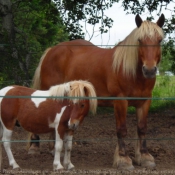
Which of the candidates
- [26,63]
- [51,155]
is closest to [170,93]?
[26,63]

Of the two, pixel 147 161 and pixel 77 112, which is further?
pixel 147 161

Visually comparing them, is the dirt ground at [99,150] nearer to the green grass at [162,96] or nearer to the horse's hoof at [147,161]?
the horse's hoof at [147,161]

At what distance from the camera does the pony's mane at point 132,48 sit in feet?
21.2

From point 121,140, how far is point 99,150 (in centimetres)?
124

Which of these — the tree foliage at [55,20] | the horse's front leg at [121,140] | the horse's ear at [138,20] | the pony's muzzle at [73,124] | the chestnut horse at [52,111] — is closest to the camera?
the pony's muzzle at [73,124]

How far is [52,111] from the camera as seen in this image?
6.11 metres

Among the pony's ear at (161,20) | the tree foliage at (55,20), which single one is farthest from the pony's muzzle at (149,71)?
the tree foliage at (55,20)

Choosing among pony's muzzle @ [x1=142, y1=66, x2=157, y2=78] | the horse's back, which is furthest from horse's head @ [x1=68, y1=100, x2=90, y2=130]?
the horse's back

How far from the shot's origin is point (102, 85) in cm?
728

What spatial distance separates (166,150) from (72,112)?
2493mm

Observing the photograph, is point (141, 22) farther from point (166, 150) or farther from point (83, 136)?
point (83, 136)

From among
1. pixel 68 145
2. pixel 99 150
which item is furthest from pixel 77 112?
pixel 99 150

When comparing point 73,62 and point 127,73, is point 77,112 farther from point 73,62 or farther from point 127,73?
point 73,62

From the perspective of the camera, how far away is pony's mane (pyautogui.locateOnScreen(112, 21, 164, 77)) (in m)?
6.47
